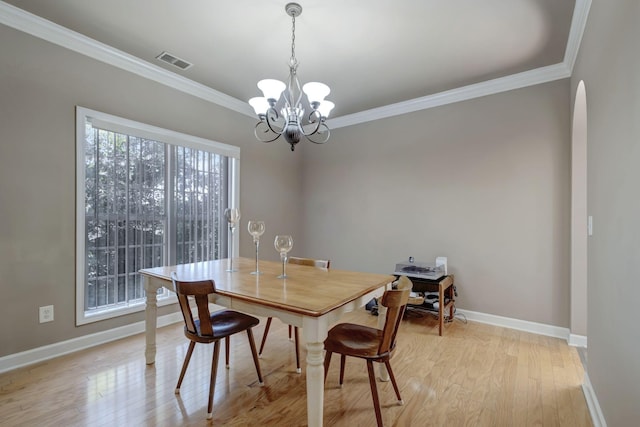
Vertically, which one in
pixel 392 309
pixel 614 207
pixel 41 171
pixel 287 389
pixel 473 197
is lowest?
pixel 287 389

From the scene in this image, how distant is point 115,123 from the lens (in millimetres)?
2826

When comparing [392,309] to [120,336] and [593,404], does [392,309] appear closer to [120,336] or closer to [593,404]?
[593,404]

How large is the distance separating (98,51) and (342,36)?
2.15 meters

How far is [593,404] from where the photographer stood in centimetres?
185

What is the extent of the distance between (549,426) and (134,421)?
2.37 meters

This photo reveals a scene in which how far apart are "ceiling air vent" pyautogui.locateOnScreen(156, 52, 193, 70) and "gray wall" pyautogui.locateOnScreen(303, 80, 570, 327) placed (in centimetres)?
226

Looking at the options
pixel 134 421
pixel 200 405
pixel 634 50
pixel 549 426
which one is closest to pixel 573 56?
pixel 634 50

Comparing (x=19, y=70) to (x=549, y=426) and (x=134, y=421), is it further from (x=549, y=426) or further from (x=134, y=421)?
(x=549, y=426)

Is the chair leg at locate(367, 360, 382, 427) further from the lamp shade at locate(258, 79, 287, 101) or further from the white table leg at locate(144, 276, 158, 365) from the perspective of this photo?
the lamp shade at locate(258, 79, 287, 101)

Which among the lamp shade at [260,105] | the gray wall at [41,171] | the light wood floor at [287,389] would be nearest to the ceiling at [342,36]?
the gray wall at [41,171]

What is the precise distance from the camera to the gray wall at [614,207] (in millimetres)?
1225

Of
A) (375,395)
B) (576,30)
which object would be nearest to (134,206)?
(375,395)

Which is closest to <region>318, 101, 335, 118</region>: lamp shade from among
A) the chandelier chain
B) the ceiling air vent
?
the chandelier chain

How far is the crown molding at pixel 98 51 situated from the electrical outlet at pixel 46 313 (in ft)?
7.07
